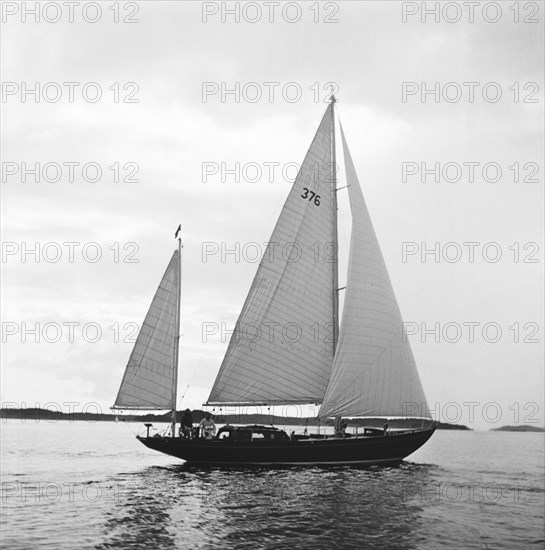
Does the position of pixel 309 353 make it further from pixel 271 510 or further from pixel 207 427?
pixel 271 510

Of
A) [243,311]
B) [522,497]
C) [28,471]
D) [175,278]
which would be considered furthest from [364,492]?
[28,471]

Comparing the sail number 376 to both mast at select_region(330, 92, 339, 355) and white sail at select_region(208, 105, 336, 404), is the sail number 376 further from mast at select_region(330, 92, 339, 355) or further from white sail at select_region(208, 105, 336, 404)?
mast at select_region(330, 92, 339, 355)

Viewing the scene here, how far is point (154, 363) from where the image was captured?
43906 mm

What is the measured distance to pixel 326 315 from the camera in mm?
43750

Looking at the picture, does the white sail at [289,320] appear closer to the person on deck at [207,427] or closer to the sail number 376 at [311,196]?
the sail number 376 at [311,196]

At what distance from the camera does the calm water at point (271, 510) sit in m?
22.2

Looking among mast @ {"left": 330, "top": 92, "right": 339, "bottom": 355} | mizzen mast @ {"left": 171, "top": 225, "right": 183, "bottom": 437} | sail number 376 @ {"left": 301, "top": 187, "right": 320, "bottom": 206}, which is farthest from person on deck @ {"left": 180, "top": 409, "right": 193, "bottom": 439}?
sail number 376 @ {"left": 301, "top": 187, "right": 320, "bottom": 206}

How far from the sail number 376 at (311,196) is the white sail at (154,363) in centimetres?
1071

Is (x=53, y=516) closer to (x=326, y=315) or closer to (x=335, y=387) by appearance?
(x=335, y=387)

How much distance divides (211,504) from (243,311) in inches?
645

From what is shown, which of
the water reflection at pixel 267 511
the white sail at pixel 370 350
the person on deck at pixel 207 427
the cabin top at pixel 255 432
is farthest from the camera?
the person on deck at pixel 207 427

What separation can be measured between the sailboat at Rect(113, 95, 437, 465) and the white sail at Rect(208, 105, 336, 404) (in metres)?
0.06

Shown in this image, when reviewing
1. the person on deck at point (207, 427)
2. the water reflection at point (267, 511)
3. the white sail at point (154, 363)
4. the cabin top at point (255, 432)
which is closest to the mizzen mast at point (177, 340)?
the white sail at point (154, 363)

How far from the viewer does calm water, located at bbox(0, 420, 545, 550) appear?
22156mm
